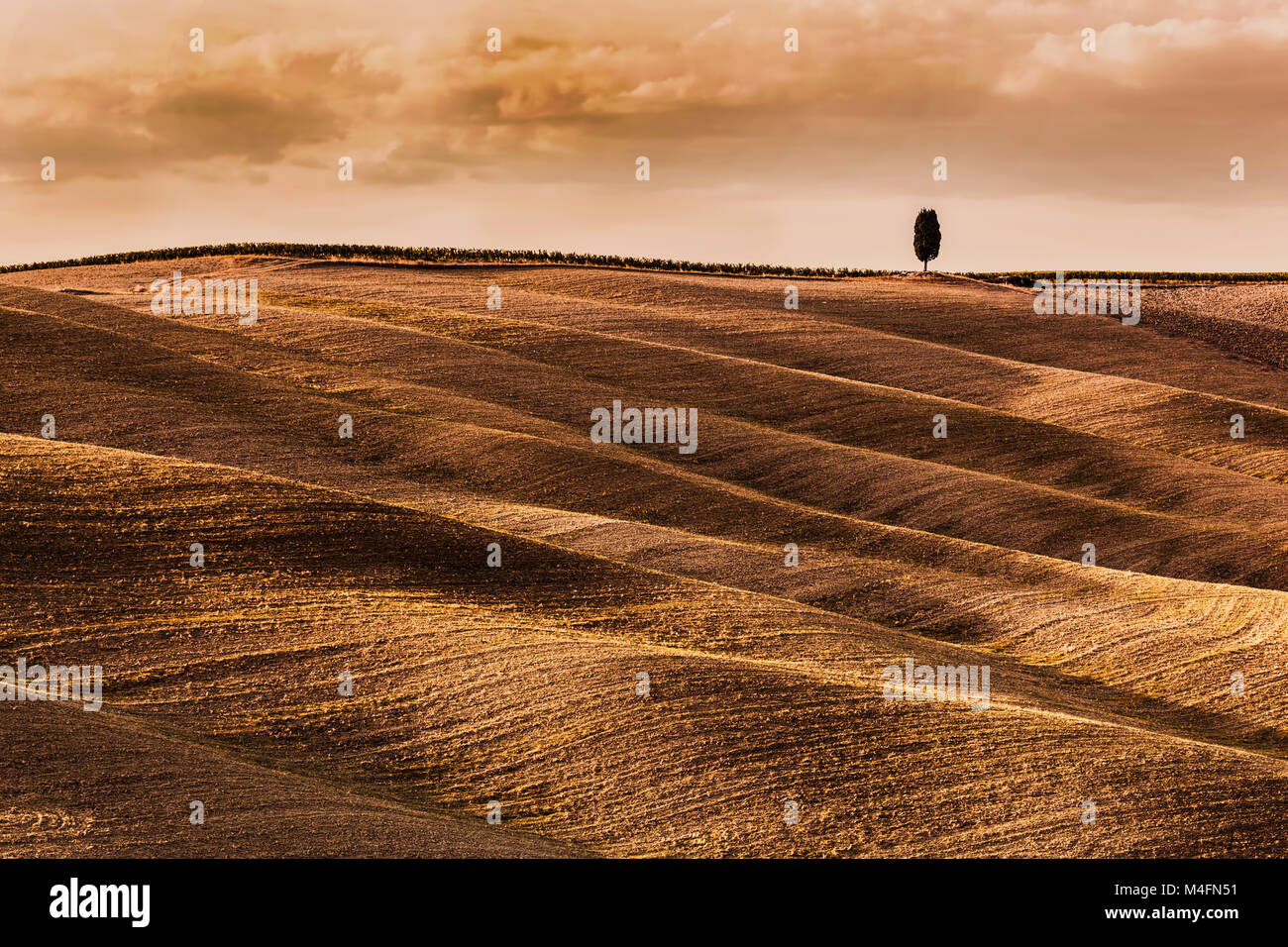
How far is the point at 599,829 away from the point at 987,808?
5842mm

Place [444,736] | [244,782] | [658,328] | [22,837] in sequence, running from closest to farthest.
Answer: [22,837], [244,782], [444,736], [658,328]

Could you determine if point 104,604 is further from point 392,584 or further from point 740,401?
point 740,401

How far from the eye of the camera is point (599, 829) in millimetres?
19031

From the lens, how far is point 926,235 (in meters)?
91.2

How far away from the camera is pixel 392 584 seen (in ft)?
91.8

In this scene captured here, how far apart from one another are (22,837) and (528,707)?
8.48 m

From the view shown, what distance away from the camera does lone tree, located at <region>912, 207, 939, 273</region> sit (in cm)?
9100

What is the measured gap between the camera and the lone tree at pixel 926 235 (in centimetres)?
9100

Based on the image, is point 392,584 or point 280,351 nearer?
point 392,584

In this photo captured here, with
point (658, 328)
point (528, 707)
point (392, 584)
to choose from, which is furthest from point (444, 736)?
point (658, 328)
